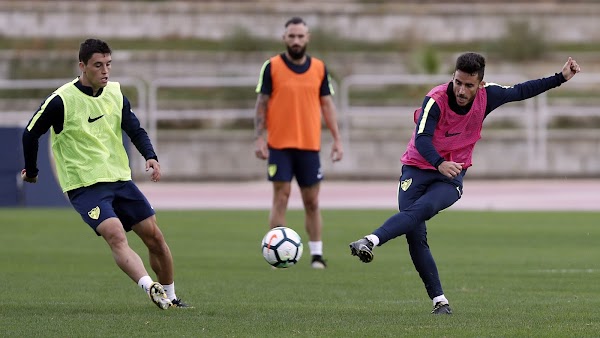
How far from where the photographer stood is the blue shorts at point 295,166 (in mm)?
13453

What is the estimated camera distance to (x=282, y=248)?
1048 cm

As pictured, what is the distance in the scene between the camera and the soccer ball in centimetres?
1048

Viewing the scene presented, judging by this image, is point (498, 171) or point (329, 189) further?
point (498, 171)

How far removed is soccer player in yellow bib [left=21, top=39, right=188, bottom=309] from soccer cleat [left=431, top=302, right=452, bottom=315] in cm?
190

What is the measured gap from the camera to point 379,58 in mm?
36844

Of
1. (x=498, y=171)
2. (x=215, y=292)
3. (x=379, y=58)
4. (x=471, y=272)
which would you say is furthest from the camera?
(x=379, y=58)

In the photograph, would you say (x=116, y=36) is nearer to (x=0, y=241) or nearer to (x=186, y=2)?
(x=186, y=2)

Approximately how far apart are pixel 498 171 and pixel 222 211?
9.07 metres

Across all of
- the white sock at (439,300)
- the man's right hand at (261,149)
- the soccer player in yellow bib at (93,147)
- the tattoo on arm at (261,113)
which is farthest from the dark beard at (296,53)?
the white sock at (439,300)

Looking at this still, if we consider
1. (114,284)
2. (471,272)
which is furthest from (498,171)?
(114,284)

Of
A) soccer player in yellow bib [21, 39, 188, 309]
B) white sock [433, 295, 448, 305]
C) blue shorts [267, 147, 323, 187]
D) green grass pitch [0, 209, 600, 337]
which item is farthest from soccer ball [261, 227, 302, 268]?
blue shorts [267, 147, 323, 187]

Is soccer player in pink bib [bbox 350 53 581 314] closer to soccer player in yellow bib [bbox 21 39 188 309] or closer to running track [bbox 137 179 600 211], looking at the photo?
soccer player in yellow bib [bbox 21 39 188 309]

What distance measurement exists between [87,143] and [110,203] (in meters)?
0.50

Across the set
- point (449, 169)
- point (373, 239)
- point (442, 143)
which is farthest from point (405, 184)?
point (373, 239)
